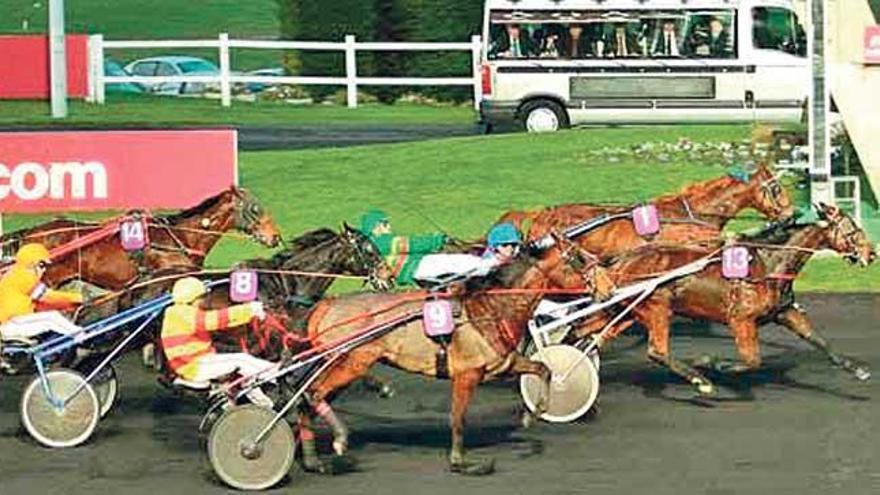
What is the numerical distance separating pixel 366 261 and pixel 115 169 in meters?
8.33

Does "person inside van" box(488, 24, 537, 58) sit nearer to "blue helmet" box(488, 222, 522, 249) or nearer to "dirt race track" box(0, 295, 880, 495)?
"dirt race track" box(0, 295, 880, 495)

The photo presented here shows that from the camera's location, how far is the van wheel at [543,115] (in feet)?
122

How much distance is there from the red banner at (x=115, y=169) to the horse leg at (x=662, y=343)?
313 inches

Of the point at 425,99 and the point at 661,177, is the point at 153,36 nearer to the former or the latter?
the point at 425,99

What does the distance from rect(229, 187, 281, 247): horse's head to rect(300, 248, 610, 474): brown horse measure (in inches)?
166

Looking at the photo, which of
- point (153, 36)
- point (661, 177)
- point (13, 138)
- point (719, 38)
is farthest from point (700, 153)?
point (153, 36)

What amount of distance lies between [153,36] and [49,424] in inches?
2285

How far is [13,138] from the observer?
23.5 m

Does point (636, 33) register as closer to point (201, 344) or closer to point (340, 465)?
point (340, 465)

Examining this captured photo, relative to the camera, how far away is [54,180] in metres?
23.5

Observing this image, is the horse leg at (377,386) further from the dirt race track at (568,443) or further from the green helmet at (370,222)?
the green helmet at (370,222)

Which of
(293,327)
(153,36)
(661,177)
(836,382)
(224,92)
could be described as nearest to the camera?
(293,327)

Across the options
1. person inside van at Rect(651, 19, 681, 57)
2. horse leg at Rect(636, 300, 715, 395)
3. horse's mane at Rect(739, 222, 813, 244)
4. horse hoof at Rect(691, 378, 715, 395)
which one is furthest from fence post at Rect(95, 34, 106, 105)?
horse hoof at Rect(691, 378, 715, 395)

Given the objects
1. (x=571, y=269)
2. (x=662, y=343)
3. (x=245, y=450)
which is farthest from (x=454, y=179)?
(x=245, y=450)
